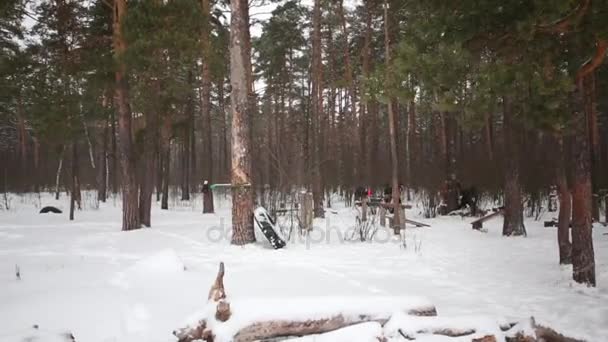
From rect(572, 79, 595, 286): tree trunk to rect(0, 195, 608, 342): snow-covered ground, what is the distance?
0.96 ft

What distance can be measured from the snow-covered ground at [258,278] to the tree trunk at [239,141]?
521mm

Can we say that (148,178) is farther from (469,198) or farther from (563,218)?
(469,198)

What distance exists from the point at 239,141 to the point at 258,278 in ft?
11.2

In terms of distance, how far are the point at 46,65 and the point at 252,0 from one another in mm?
6052

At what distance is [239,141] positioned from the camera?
7922 millimetres

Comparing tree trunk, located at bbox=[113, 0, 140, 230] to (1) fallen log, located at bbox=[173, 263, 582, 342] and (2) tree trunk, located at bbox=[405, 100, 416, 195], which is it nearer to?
(1) fallen log, located at bbox=[173, 263, 582, 342]

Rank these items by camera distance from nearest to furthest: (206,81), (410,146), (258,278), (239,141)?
(258,278), (239,141), (206,81), (410,146)

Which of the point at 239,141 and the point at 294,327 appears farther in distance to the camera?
the point at 239,141

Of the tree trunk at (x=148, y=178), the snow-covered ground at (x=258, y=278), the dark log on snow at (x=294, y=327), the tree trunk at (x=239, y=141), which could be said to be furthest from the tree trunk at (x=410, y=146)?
the dark log on snow at (x=294, y=327)

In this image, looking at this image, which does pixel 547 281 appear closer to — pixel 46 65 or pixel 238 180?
pixel 238 180

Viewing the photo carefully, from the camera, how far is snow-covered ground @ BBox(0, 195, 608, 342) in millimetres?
3846

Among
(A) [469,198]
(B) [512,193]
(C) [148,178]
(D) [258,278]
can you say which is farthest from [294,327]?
(A) [469,198]

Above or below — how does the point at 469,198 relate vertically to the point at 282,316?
above

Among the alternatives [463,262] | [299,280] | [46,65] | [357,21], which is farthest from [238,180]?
[357,21]
